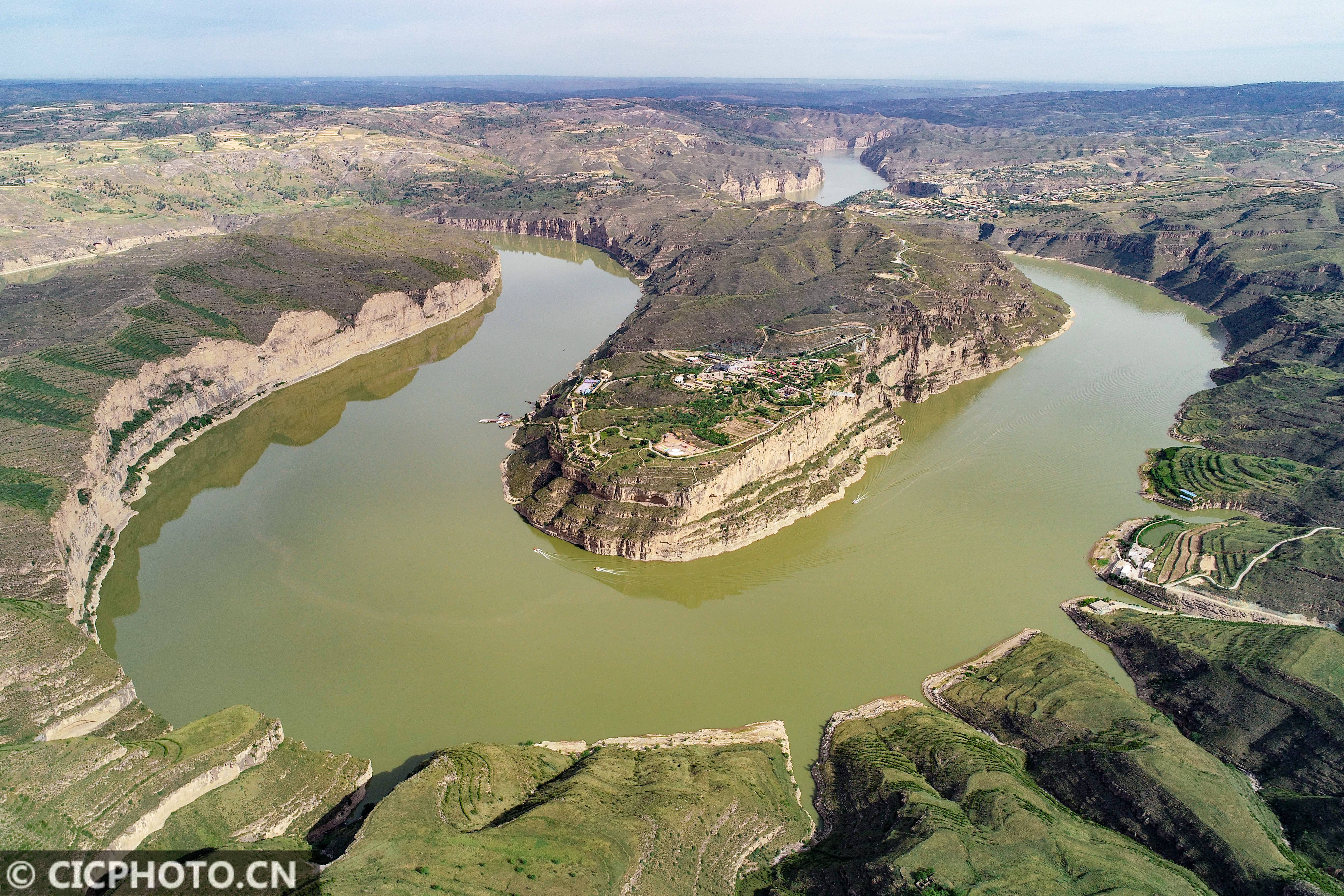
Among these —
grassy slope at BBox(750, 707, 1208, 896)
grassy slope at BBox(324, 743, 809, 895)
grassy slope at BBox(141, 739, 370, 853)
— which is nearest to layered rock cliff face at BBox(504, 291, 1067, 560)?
grassy slope at BBox(324, 743, 809, 895)

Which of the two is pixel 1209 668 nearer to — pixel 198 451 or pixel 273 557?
pixel 273 557

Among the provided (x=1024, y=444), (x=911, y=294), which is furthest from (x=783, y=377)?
(x=911, y=294)

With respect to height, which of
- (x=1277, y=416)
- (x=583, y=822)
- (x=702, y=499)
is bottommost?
(x=583, y=822)

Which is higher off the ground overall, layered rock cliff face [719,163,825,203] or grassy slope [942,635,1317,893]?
layered rock cliff face [719,163,825,203]

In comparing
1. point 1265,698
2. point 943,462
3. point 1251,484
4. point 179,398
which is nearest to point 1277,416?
point 1251,484

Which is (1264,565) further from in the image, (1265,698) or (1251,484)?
(1265,698)

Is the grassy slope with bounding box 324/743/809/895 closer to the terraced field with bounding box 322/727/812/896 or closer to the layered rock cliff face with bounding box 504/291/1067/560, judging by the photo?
the terraced field with bounding box 322/727/812/896
